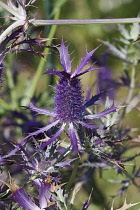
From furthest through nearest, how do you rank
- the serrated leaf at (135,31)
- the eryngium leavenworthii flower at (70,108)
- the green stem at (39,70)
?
the green stem at (39,70) < the serrated leaf at (135,31) < the eryngium leavenworthii flower at (70,108)

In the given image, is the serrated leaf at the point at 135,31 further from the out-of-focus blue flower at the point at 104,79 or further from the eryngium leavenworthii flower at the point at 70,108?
the eryngium leavenworthii flower at the point at 70,108

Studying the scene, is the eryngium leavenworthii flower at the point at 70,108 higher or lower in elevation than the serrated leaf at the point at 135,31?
lower

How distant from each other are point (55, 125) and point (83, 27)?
4.32 ft

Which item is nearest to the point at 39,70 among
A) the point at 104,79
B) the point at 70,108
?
the point at 104,79

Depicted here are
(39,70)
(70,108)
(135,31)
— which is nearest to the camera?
(70,108)

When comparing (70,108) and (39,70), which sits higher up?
(39,70)

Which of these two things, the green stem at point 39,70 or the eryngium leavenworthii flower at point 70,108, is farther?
the green stem at point 39,70

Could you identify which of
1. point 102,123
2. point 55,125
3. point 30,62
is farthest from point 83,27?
point 55,125

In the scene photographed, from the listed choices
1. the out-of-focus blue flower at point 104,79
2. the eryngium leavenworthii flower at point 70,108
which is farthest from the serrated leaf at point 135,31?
the eryngium leavenworthii flower at point 70,108

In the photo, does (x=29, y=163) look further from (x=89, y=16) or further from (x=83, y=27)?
(x=83, y=27)

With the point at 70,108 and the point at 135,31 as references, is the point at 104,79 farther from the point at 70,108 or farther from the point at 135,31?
the point at 70,108

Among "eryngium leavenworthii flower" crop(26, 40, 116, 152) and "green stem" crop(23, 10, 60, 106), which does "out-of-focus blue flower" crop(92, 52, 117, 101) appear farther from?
"eryngium leavenworthii flower" crop(26, 40, 116, 152)

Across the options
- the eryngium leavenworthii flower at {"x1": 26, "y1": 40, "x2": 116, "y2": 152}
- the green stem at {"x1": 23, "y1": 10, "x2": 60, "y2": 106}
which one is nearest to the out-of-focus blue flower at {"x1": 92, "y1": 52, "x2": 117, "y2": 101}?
the green stem at {"x1": 23, "y1": 10, "x2": 60, "y2": 106}

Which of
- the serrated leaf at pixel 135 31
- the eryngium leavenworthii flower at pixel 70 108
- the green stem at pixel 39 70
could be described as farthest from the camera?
the green stem at pixel 39 70
